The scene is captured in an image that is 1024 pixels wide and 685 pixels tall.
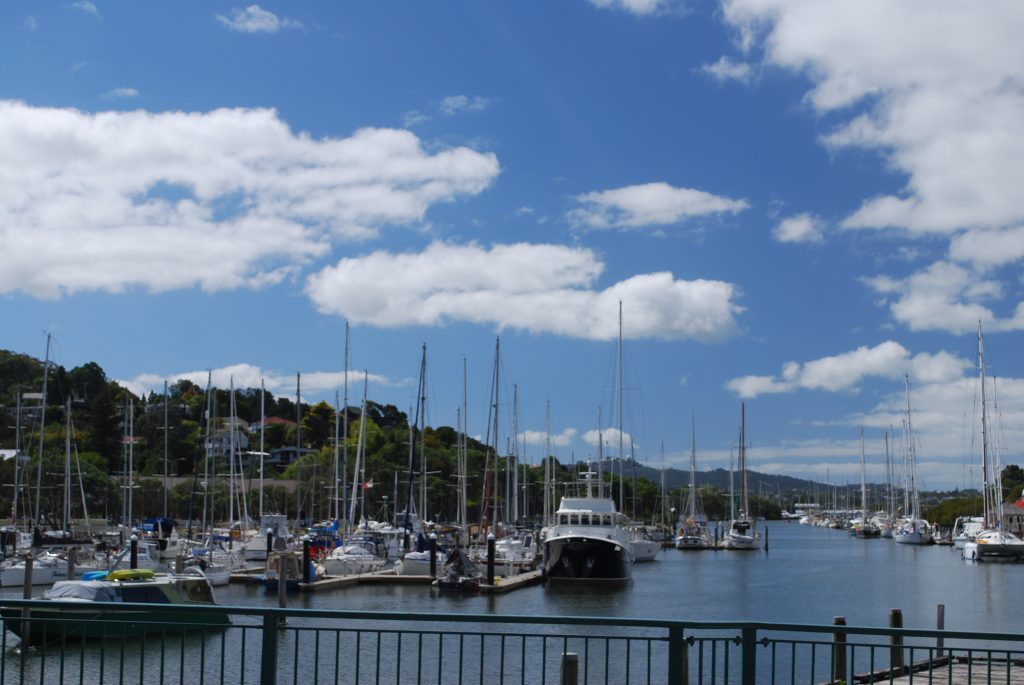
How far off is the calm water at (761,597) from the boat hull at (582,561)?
1104mm

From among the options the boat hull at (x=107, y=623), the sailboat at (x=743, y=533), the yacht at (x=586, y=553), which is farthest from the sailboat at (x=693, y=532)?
the boat hull at (x=107, y=623)

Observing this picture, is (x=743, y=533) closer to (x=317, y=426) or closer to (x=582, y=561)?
(x=582, y=561)

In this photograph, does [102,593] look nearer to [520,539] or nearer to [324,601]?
[324,601]

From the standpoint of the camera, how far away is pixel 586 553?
2351 inches

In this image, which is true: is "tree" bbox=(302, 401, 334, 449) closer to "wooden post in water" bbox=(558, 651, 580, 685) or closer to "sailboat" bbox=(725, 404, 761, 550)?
"sailboat" bbox=(725, 404, 761, 550)

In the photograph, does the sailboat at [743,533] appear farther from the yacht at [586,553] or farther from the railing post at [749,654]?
the railing post at [749,654]

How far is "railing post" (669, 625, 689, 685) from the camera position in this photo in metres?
9.59

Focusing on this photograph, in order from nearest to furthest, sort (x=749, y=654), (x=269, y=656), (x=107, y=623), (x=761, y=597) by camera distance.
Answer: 1. (x=749, y=654)
2. (x=269, y=656)
3. (x=107, y=623)
4. (x=761, y=597)

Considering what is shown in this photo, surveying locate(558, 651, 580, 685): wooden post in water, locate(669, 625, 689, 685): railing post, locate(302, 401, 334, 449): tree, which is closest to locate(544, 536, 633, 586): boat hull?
locate(558, 651, 580, 685): wooden post in water

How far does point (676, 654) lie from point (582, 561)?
2004 inches

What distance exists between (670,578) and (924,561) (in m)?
34.1

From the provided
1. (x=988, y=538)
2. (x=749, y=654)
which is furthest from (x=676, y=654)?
(x=988, y=538)

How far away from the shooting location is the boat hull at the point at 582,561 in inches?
2344

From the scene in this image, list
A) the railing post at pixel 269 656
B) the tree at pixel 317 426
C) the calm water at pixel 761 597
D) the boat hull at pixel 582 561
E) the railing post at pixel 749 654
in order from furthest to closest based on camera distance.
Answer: the tree at pixel 317 426 < the boat hull at pixel 582 561 < the calm water at pixel 761 597 < the railing post at pixel 269 656 < the railing post at pixel 749 654
